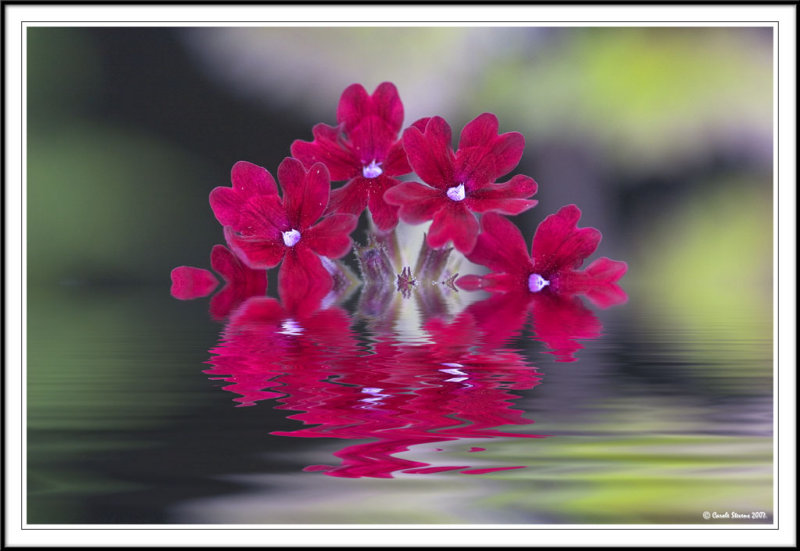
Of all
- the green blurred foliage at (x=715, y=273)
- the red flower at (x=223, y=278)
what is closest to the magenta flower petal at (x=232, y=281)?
the red flower at (x=223, y=278)

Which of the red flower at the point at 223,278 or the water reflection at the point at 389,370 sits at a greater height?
the red flower at the point at 223,278

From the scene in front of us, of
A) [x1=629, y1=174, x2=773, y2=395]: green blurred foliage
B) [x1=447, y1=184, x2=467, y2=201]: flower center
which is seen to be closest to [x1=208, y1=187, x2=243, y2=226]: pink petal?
[x1=447, y1=184, x2=467, y2=201]: flower center

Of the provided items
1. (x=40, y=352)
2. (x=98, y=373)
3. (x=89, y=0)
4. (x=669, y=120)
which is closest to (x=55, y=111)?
(x=89, y=0)

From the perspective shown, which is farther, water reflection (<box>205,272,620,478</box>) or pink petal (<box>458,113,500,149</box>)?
pink petal (<box>458,113,500,149</box>)

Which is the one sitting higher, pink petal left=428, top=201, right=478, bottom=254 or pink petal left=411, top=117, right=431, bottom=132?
pink petal left=411, top=117, right=431, bottom=132

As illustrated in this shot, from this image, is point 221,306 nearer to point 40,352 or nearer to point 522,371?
point 40,352

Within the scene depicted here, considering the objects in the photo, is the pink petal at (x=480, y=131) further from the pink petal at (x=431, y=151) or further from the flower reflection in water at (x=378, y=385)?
the flower reflection in water at (x=378, y=385)

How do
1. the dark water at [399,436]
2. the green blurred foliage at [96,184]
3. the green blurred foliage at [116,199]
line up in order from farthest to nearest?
1. the green blurred foliage at [116,199]
2. the green blurred foliage at [96,184]
3. the dark water at [399,436]

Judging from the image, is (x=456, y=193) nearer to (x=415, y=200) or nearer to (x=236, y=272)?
(x=415, y=200)

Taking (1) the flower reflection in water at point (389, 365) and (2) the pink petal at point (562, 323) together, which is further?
(2) the pink petal at point (562, 323)

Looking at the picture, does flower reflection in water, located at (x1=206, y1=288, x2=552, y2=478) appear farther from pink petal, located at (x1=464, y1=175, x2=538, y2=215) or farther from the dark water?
pink petal, located at (x1=464, y1=175, x2=538, y2=215)
